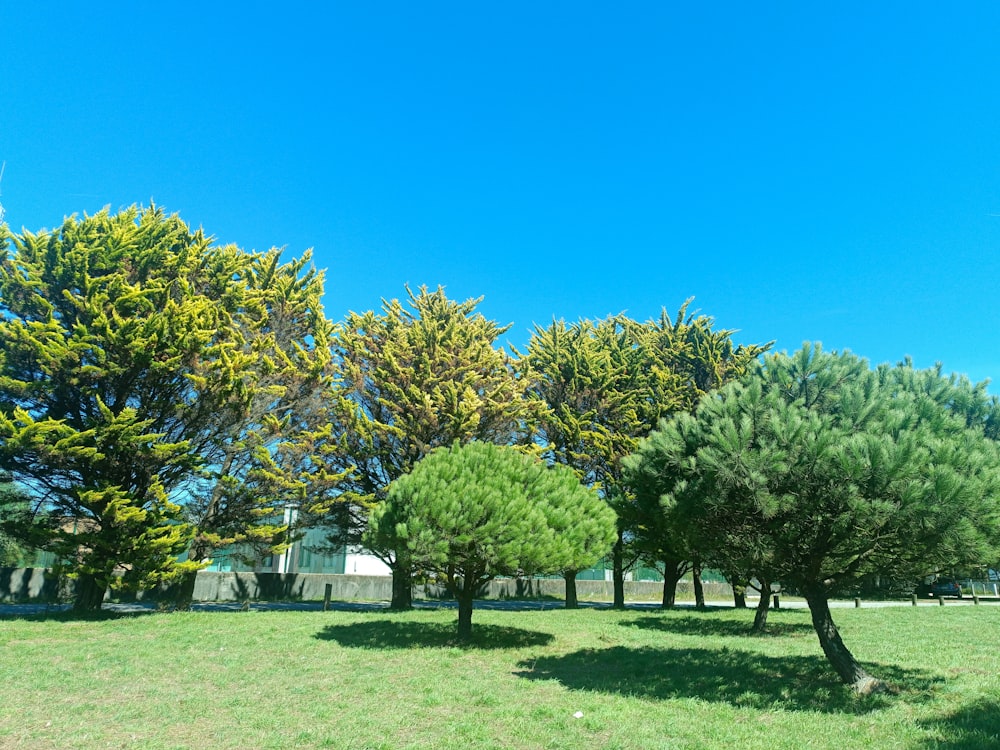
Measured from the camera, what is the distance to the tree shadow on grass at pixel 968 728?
18.7 feet

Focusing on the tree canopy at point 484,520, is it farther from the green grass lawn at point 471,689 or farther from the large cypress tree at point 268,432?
the large cypress tree at point 268,432

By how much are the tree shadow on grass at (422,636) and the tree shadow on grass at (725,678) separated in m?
2.00

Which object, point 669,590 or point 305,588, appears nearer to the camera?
point 305,588

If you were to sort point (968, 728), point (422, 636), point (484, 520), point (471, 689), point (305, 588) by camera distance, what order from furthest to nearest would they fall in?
1. point (305, 588)
2. point (422, 636)
3. point (484, 520)
4. point (471, 689)
5. point (968, 728)

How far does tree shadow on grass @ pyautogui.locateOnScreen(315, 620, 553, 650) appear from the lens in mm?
12531

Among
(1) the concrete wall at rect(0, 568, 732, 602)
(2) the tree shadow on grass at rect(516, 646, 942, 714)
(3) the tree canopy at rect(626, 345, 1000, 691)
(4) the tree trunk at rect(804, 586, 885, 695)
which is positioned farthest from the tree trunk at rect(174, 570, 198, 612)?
(4) the tree trunk at rect(804, 586, 885, 695)

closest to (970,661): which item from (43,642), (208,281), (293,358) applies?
(43,642)

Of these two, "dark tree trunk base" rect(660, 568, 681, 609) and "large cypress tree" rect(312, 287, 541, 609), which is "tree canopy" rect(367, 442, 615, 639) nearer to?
"large cypress tree" rect(312, 287, 541, 609)

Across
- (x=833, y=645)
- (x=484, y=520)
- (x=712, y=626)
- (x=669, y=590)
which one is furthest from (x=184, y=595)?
(x=669, y=590)

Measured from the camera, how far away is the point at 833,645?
8141 mm

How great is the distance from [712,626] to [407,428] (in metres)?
12.1

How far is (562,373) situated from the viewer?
2738 cm

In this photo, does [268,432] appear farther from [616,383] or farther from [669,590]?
[669,590]

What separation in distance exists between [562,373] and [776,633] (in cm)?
1443
